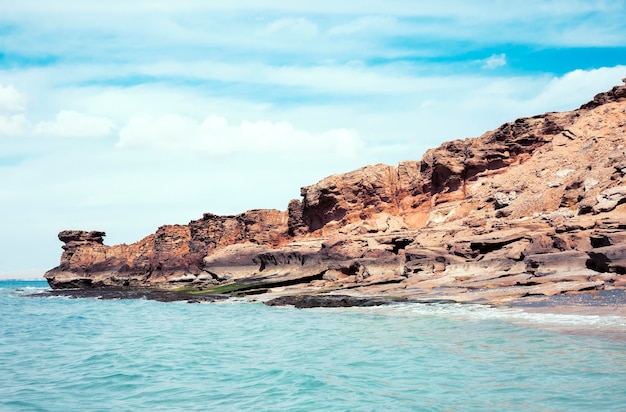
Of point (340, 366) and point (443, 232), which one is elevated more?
point (443, 232)

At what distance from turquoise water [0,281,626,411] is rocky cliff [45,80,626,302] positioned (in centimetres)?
720

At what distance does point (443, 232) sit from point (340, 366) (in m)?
26.6

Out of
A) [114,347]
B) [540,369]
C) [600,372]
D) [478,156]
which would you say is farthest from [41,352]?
[478,156]

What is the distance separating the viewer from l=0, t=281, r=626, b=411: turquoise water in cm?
948

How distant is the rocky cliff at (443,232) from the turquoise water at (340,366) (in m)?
7.20

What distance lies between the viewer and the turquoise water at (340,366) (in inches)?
373

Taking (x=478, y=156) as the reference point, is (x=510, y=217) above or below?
below

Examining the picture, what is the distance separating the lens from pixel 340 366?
493 inches

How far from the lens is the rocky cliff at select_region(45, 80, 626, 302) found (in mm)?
25672

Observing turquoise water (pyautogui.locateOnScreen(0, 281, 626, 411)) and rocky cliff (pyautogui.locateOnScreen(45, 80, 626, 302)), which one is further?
rocky cliff (pyautogui.locateOnScreen(45, 80, 626, 302))

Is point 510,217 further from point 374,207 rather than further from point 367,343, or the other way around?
point 367,343

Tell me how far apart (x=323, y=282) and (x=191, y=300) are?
825 centimetres

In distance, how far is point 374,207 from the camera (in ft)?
201

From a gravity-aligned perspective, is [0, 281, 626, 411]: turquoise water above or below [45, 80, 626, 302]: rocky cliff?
below
